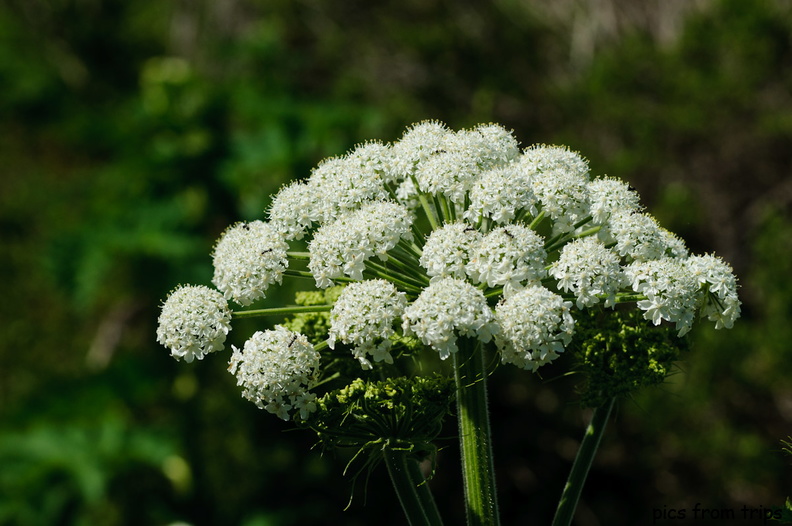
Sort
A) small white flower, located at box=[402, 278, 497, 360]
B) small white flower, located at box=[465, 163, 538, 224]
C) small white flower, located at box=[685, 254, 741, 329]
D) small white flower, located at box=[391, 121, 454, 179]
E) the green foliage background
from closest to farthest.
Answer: small white flower, located at box=[402, 278, 497, 360]
small white flower, located at box=[685, 254, 741, 329]
small white flower, located at box=[465, 163, 538, 224]
small white flower, located at box=[391, 121, 454, 179]
the green foliage background

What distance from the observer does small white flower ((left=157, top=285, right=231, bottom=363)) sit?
9.30 ft

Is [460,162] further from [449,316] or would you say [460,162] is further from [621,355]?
[621,355]

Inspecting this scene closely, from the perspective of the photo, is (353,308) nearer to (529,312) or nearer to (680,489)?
(529,312)

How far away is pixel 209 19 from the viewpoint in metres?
14.6

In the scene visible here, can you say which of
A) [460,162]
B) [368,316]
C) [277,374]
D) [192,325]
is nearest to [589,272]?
[460,162]

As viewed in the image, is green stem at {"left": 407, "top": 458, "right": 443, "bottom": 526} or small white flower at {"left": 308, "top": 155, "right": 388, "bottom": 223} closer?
green stem at {"left": 407, "top": 458, "right": 443, "bottom": 526}

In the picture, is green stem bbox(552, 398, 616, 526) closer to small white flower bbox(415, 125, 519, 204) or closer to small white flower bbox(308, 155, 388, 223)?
small white flower bbox(415, 125, 519, 204)

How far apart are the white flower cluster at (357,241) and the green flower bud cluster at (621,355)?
82 cm

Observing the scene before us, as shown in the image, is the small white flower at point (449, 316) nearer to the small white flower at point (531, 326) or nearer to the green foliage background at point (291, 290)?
the small white flower at point (531, 326)

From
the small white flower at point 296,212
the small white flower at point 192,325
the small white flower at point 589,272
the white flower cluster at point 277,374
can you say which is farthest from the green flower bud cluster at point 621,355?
the small white flower at point 192,325

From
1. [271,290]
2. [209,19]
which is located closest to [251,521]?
[271,290]

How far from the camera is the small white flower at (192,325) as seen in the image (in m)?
2.84

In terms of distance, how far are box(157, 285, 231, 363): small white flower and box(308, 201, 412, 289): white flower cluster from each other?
41 centimetres

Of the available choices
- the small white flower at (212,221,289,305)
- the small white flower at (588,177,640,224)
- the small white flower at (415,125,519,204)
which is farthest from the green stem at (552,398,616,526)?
the small white flower at (212,221,289,305)
